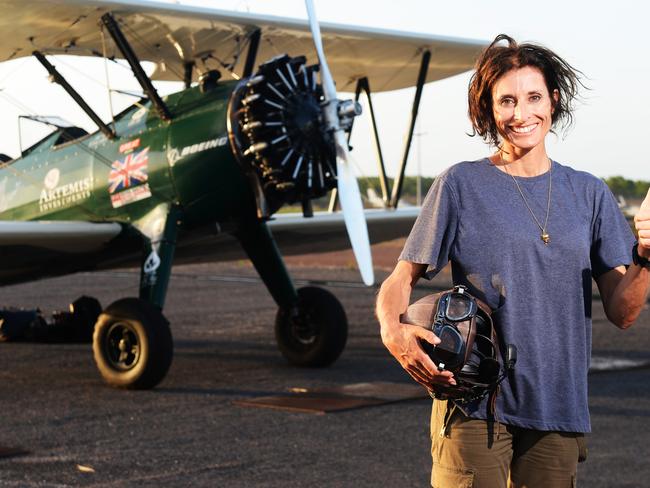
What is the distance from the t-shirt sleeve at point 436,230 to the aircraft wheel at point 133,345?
487 cm

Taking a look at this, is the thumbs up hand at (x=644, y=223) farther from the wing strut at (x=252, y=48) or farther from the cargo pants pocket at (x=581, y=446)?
the wing strut at (x=252, y=48)

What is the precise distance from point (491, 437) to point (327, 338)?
5.94 m

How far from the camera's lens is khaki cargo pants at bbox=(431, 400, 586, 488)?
2.32m

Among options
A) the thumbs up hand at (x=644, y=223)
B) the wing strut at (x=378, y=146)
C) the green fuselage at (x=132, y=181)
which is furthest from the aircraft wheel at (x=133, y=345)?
the thumbs up hand at (x=644, y=223)

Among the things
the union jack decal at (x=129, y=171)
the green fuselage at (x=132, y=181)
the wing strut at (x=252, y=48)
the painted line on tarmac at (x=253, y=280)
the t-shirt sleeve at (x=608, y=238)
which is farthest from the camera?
the painted line on tarmac at (x=253, y=280)

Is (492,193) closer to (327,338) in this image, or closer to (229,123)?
(229,123)

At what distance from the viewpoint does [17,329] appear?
9336mm

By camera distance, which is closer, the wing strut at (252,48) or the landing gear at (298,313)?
the landing gear at (298,313)

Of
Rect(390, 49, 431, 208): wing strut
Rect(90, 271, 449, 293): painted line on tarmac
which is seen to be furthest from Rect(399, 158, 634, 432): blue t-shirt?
Rect(90, 271, 449, 293): painted line on tarmac

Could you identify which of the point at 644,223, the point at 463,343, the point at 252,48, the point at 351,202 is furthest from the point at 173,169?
the point at 644,223

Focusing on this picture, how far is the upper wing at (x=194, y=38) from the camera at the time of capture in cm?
785

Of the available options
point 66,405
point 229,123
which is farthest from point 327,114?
point 66,405

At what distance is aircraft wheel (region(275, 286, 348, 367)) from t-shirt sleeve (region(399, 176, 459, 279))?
5.87 metres

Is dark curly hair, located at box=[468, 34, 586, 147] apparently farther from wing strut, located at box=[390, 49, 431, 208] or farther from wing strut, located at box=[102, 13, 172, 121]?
wing strut, located at box=[390, 49, 431, 208]
